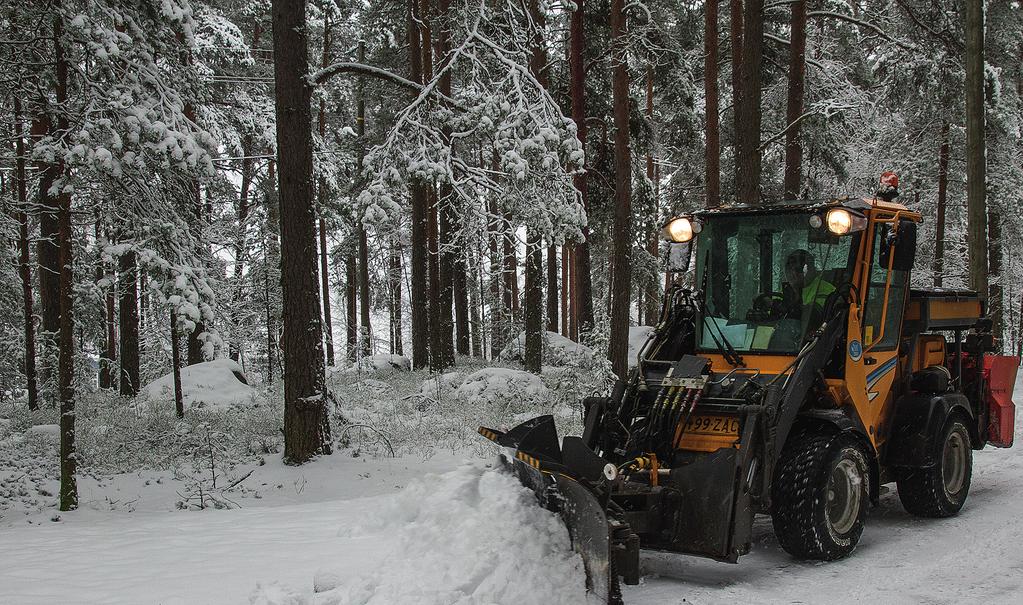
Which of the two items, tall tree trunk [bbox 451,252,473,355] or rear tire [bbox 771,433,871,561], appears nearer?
rear tire [bbox 771,433,871,561]

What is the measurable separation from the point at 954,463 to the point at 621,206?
7.25 metres

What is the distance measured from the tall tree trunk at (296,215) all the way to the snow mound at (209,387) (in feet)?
20.5

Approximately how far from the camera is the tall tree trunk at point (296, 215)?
896 centimetres

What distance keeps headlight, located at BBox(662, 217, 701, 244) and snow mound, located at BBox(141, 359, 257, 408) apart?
10.5 meters

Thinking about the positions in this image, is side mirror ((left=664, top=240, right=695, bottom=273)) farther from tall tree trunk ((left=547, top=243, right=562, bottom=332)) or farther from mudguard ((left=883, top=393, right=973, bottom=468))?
tall tree trunk ((left=547, top=243, right=562, bottom=332))

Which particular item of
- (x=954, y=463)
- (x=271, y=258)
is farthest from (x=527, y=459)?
(x=271, y=258)

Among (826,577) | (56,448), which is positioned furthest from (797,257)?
(56,448)

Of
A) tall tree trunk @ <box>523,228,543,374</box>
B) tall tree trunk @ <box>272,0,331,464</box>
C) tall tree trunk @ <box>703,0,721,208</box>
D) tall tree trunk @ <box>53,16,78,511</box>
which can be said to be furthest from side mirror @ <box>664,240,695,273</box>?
tall tree trunk @ <box>523,228,543,374</box>

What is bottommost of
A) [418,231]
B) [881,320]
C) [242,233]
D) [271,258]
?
[881,320]

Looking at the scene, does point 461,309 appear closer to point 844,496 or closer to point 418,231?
point 418,231

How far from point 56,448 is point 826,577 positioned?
10970 mm

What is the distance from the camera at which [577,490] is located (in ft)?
16.4

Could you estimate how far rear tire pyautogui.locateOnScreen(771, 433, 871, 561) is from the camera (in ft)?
18.1

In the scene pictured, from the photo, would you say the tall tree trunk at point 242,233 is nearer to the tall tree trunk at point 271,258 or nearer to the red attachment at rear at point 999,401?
the tall tree trunk at point 271,258
